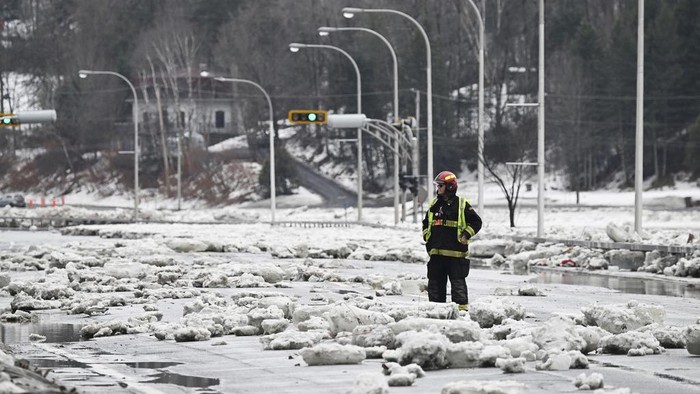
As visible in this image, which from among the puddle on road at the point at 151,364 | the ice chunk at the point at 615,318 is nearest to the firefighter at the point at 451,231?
the ice chunk at the point at 615,318

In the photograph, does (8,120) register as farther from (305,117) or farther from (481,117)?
(481,117)

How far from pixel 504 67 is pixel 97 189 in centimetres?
3375

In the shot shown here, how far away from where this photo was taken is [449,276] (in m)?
17.5

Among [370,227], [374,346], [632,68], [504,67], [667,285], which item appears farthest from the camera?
[504,67]

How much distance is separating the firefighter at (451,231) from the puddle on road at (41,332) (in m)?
4.20

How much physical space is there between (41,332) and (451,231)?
4.92 metres

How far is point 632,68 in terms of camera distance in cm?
9250

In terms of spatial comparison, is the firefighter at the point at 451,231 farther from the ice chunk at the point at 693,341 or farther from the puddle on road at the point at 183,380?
the puddle on road at the point at 183,380

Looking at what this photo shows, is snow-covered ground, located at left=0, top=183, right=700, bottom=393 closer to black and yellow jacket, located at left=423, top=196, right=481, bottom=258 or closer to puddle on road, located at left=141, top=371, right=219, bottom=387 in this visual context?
puddle on road, located at left=141, top=371, right=219, bottom=387

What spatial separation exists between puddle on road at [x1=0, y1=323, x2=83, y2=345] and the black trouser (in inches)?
164

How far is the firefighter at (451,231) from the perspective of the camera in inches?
675

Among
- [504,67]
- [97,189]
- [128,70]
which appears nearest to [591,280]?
[504,67]

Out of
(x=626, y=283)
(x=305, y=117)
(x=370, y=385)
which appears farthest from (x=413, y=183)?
(x=370, y=385)

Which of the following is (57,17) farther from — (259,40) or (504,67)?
(504,67)
